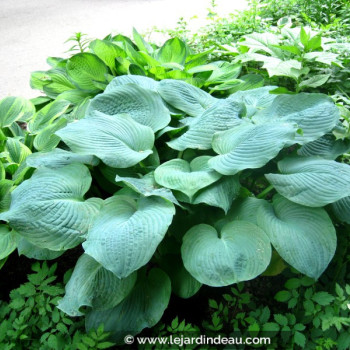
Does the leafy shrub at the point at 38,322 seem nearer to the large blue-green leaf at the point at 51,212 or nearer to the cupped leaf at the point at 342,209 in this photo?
the large blue-green leaf at the point at 51,212

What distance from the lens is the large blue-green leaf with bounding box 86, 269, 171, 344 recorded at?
1050 millimetres

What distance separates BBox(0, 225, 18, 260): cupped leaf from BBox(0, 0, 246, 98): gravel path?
2099 millimetres

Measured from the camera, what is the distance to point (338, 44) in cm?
179

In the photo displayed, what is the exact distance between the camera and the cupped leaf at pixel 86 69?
171 centimetres

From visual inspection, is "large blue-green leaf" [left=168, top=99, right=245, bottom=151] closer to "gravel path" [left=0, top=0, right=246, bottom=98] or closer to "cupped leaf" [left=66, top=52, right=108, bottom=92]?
"cupped leaf" [left=66, top=52, right=108, bottom=92]

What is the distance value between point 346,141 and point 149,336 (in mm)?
835

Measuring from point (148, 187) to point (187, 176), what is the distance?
0.11m

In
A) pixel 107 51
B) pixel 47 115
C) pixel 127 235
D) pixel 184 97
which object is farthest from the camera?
pixel 107 51

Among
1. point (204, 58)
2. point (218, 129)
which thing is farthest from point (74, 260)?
point (204, 58)

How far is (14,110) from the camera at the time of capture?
5.79ft

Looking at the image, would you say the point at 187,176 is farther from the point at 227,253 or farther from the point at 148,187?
the point at 227,253

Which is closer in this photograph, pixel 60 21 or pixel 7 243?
pixel 7 243

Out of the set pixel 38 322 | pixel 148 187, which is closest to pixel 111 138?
pixel 148 187

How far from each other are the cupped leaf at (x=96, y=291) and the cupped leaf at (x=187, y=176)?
26 cm
